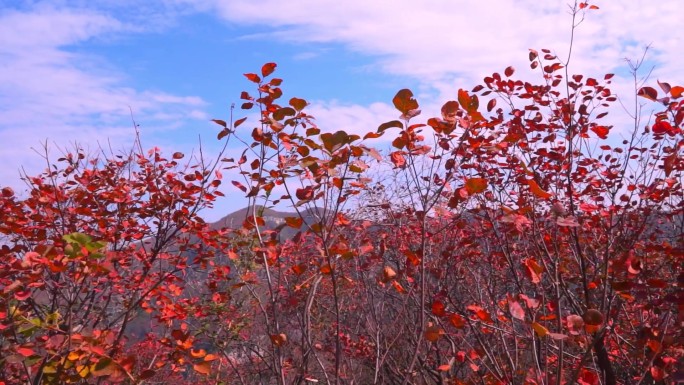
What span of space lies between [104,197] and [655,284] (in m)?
4.07

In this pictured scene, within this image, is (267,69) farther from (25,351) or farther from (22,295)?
(25,351)

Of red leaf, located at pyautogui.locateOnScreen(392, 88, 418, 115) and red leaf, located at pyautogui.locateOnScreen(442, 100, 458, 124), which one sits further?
red leaf, located at pyautogui.locateOnScreen(442, 100, 458, 124)

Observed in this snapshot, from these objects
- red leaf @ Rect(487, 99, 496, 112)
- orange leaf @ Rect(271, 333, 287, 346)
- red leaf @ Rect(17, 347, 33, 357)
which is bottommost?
orange leaf @ Rect(271, 333, 287, 346)

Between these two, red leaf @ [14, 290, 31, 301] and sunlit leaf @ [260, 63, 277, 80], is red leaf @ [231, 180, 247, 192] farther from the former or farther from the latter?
red leaf @ [14, 290, 31, 301]

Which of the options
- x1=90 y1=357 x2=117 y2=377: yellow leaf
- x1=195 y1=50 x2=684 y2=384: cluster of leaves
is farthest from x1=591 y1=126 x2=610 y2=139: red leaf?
x1=90 y1=357 x2=117 y2=377: yellow leaf

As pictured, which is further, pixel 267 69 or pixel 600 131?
pixel 600 131

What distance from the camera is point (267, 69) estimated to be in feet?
9.51

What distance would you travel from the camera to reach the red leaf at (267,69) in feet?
9.46

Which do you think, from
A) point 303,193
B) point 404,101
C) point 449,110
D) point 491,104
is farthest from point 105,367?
Answer: point 491,104

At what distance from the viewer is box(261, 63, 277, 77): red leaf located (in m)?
2.88

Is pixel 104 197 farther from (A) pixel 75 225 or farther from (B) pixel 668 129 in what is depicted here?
(B) pixel 668 129

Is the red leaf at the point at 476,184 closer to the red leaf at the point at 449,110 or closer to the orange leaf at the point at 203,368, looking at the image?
the red leaf at the point at 449,110

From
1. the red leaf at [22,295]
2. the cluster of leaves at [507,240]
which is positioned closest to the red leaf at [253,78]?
the cluster of leaves at [507,240]

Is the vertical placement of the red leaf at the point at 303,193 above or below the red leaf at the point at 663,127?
below
